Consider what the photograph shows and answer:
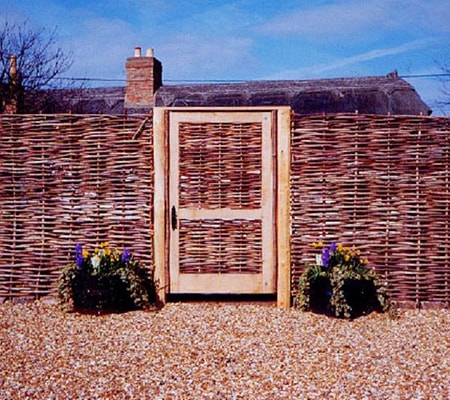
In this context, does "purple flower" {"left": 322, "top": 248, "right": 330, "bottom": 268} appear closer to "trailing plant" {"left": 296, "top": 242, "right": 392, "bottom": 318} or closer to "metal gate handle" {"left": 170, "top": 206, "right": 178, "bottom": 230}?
"trailing plant" {"left": 296, "top": 242, "right": 392, "bottom": 318}

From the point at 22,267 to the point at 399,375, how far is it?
13.6ft

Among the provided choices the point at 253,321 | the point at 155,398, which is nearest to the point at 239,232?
the point at 253,321

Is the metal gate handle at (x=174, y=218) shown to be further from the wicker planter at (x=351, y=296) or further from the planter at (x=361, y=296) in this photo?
the planter at (x=361, y=296)

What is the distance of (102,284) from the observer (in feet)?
19.4

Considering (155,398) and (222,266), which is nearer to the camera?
(155,398)

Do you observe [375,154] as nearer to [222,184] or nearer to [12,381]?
[222,184]

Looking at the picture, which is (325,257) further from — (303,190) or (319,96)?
(319,96)

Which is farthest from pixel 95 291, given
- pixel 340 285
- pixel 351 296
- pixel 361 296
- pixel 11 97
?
pixel 11 97

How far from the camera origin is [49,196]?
249 inches

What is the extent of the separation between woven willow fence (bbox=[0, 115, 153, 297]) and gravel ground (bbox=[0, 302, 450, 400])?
60 cm

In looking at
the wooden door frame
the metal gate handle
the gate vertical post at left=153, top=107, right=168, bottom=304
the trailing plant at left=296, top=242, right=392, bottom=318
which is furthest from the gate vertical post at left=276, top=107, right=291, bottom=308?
the gate vertical post at left=153, top=107, right=168, bottom=304

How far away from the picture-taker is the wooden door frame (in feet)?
20.2

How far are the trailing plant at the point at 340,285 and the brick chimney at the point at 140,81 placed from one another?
9745 millimetres

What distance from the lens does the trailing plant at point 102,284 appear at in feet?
19.4
